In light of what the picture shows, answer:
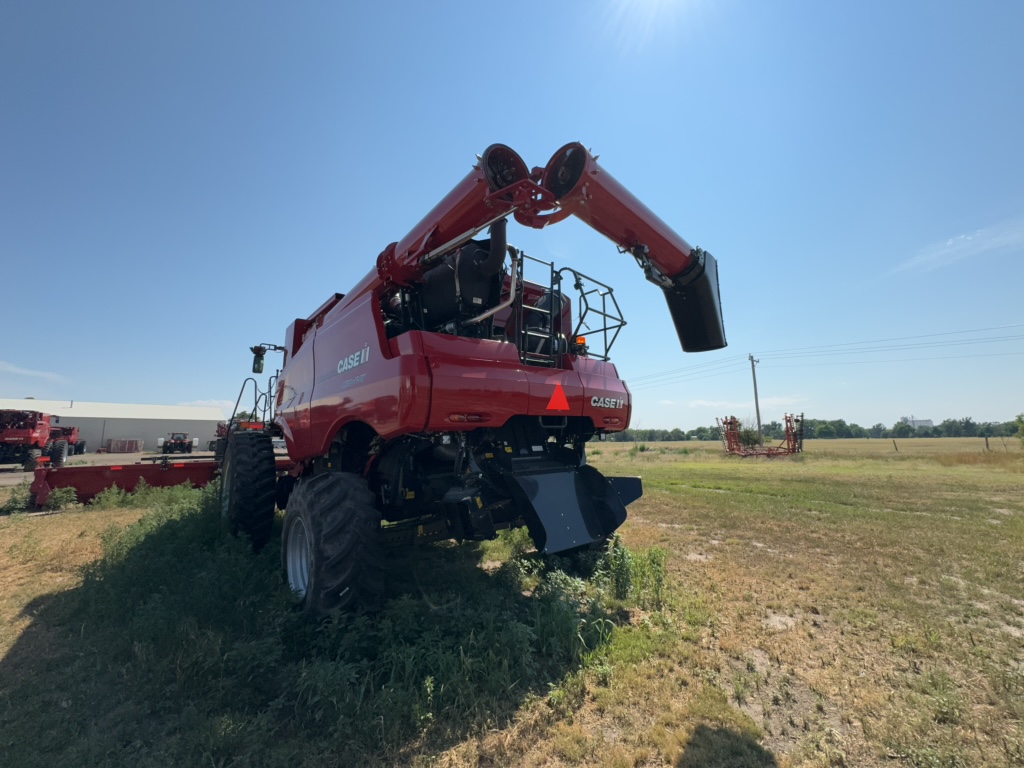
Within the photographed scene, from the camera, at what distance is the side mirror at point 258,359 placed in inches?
308

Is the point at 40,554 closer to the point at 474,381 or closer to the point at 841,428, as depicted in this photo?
the point at 474,381

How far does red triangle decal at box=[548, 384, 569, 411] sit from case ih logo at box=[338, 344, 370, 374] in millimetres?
1552

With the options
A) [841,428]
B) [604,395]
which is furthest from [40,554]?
[841,428]

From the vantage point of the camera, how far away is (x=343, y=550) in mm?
3383

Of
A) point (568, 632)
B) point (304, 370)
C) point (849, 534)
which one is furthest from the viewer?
point (849, 534)

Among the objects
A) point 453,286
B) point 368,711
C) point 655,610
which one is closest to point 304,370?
point 453,286

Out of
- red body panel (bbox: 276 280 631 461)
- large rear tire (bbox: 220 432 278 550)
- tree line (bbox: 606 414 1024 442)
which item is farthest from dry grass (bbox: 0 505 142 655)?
tree line (bbox: 606 414 1024 442)

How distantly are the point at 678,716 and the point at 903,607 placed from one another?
112 inches

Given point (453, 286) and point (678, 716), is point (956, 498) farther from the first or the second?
point (453, 286)

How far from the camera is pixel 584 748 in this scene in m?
2.40

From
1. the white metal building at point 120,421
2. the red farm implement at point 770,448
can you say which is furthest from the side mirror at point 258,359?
the white metal building at point 120,421

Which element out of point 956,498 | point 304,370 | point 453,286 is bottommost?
point 956,498

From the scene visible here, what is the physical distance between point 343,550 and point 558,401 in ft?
6.71

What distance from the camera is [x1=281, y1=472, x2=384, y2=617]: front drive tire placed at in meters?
3.37
